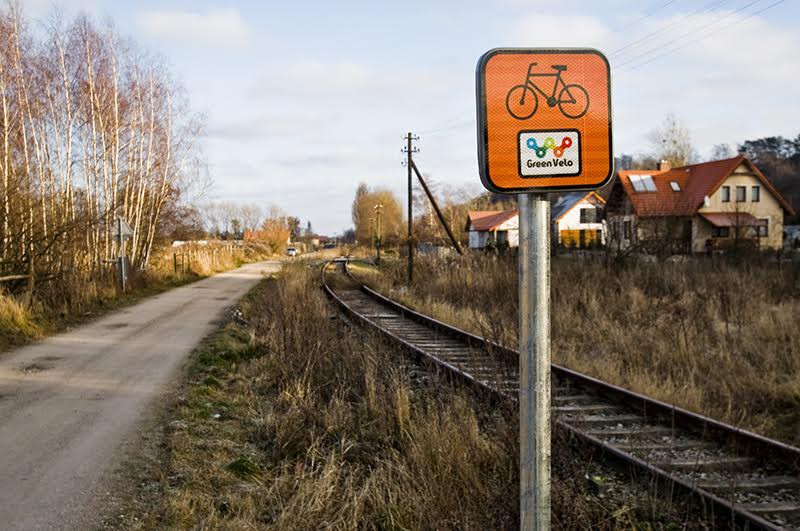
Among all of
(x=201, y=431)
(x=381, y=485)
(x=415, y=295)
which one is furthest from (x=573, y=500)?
(x=415, y=295)

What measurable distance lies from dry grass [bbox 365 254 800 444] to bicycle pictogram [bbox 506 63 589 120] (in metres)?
3.13

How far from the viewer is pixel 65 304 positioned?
1527cm

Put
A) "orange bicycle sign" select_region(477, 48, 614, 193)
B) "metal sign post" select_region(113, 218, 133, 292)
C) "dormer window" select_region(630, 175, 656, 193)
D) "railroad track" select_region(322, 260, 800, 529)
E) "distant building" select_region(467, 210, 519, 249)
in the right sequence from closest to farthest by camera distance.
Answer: "orange bicycle sign" select_region(477, 48, 614, 193) → "railroad track" select_region(322, 260, 800, 529) → "metal sign post" select_region(113, 218, 133, 292) → "dormer window" select_region(630, 175, 656, 193) → "distant building" select_region(467, 210, 519, 249)

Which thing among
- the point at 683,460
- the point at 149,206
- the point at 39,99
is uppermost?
the point at 39,99

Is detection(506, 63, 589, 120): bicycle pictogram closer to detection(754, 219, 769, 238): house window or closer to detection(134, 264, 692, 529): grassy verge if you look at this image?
detection(134, 264, 692, 529): grassy verge

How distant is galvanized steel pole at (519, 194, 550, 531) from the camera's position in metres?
2.06

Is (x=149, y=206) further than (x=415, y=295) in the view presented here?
Yes

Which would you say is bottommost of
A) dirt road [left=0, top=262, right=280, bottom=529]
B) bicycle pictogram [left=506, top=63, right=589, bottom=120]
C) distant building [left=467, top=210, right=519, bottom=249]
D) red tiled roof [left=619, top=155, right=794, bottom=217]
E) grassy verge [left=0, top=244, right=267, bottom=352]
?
dirt road [left=0, top=262, right=280, bottom=529]

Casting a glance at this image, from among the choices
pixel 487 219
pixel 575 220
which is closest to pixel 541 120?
pixel 575 220

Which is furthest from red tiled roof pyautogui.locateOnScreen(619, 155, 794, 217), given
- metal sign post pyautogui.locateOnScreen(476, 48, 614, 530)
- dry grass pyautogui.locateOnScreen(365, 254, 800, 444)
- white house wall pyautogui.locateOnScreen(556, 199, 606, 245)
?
metal sign post pyautogui.locateOnScreen(476, 48, 614, 530)

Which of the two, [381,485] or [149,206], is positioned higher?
[149,206]

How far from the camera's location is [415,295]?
72.5ft

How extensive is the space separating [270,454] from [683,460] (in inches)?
134

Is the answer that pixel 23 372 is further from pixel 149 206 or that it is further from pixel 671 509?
pixel 149 206
